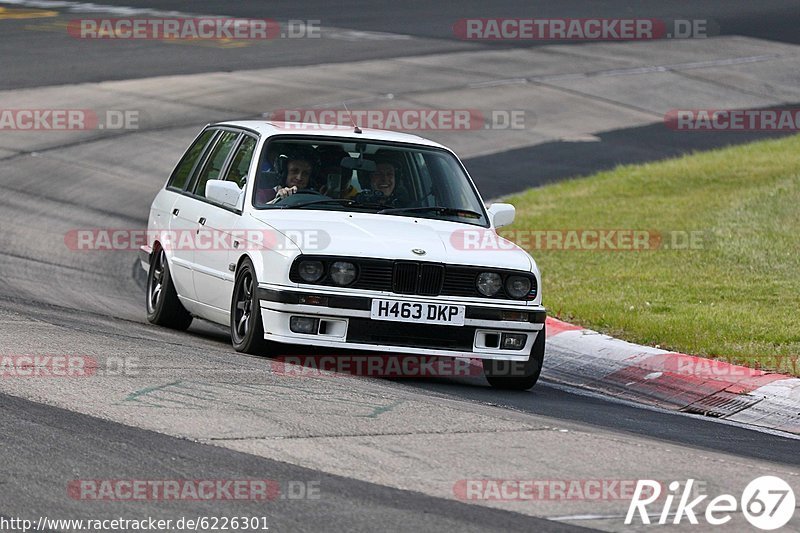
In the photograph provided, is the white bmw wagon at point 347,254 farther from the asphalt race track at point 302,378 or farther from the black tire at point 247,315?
the asphalt race track at point 302,378

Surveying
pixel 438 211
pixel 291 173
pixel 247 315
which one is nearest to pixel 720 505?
pixel 247 315

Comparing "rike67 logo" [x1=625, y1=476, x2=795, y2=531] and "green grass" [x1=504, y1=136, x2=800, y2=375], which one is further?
"green grass" [x1=504, y1=136, x2=800, y2=375]

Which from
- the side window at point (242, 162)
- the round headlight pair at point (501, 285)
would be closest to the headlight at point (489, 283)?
the round headlight pair at point (501, 285)

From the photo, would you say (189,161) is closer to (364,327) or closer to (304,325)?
(304,325)

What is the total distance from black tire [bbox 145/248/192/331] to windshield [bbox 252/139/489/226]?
1.43 m

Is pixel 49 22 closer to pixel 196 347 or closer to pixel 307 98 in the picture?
pixel 307 98

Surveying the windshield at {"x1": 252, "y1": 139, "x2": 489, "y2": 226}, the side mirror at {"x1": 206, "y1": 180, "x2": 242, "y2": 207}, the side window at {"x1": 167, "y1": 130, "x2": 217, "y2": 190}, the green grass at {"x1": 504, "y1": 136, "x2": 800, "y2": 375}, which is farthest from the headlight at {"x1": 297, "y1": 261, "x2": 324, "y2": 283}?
the green grass at {"x1": 504, "y1": 136, "x2": 800, "y2": 375}

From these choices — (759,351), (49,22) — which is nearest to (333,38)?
(49,22)

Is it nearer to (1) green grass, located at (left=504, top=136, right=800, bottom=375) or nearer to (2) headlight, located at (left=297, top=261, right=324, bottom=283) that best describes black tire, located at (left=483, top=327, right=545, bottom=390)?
(2) headlight, located at (left=297, top=261, right=324, bottom=283)

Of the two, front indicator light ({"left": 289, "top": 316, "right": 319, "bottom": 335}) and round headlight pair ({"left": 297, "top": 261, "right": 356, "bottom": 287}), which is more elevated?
round headlight pair ({"left": 297, "top": 261, "right": 356, "bottom": 287})

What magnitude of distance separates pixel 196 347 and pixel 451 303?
1718 mm

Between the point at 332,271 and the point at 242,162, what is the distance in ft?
5.89

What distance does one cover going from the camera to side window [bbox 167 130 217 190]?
11250 mm

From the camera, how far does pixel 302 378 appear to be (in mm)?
8219
